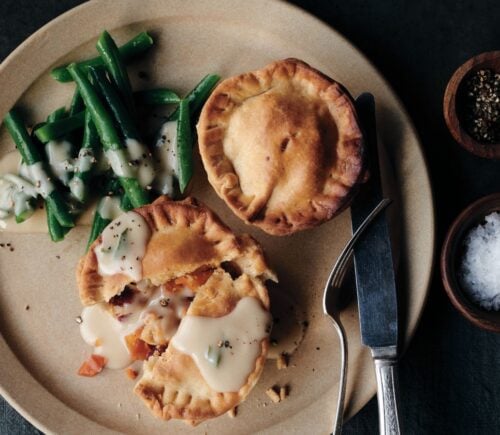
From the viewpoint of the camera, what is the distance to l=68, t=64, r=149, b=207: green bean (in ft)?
12.8

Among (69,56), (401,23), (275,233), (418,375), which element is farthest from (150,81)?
(418,375)

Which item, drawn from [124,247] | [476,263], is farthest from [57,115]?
[476,263]

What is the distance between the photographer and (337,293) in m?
3.96

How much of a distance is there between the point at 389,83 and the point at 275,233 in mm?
1157

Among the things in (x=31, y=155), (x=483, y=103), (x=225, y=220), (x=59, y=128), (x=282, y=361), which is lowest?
(x=282, y=361)

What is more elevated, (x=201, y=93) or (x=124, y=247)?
(x=201, y=93)

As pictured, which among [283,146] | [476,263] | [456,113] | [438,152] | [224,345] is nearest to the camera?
[283,146]

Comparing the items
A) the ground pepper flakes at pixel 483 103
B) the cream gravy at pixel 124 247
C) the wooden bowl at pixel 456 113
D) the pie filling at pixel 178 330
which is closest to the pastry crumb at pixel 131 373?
the pie filling at pixel 178 330

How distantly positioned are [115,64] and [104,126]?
0.37 m

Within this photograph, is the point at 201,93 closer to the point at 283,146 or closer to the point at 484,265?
the point at 283,146

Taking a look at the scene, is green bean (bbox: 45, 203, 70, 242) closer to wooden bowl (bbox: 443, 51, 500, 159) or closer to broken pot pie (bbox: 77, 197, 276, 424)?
broken pot pie (bbox: 77, 197, 276, 424)

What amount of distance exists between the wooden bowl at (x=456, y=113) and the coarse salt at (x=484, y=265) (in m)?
0.40

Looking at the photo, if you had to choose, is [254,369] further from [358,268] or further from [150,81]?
[150,81]

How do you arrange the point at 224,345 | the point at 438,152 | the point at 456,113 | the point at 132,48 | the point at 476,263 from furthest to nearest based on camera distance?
the point at 438,152 < the point at 132,48 < the point at 476,263 < the point at 456,113 < the point at 224,345
